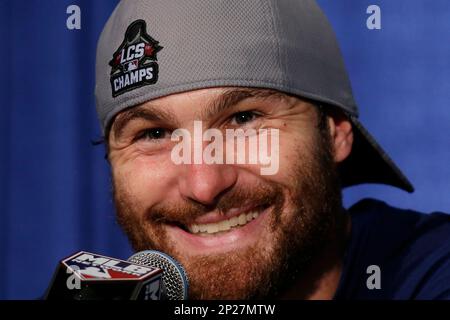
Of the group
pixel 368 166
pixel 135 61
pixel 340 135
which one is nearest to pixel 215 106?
pixel 135 61

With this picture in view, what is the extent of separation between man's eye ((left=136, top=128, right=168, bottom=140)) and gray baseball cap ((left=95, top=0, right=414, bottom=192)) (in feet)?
0.24

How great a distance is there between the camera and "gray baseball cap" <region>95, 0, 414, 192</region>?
1.19m

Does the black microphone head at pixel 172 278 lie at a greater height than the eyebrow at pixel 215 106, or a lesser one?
lesser

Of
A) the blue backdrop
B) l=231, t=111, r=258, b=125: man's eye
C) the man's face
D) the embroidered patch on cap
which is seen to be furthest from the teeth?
the blue backdrop

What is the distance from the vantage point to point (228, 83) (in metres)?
1.18

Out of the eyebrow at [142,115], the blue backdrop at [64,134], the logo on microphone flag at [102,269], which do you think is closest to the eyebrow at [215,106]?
the eyebrow at [142,115]

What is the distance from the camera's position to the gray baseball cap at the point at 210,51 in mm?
1191

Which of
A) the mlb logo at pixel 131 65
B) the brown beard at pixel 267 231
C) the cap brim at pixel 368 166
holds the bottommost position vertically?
the brown beard at pixel 267 231

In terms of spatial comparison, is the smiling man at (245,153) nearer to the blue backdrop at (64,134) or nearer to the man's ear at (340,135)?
the man's ear at (340,135)

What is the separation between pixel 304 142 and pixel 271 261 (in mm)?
268

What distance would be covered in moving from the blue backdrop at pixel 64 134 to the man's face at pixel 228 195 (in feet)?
2.34

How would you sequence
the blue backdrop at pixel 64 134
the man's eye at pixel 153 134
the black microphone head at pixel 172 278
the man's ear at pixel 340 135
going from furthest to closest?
1. the blue backdrop at pixel 64 134
2. the man's ear at pixel 340 135
3. the man's eye at pixel 153 134
4. the black microphone head at pixel 172 278

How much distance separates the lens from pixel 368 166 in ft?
5.13

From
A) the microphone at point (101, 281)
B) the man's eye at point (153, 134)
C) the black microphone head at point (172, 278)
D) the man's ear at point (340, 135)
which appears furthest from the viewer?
the man's ear at point (340, 135)
